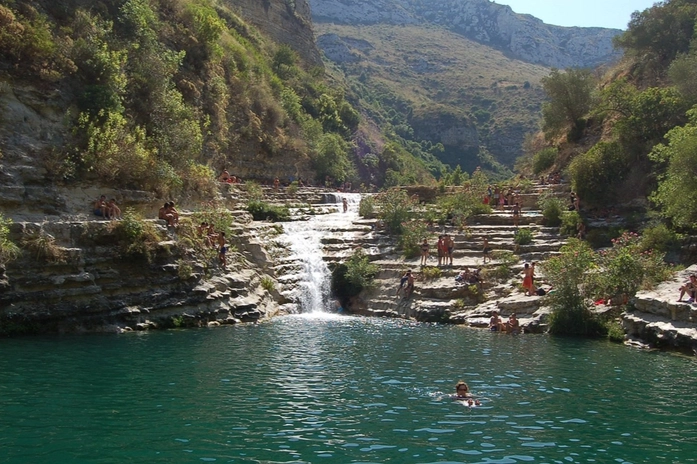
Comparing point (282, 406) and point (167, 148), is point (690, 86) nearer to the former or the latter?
point (167, 148)

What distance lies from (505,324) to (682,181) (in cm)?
788

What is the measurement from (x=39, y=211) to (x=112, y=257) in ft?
9.10

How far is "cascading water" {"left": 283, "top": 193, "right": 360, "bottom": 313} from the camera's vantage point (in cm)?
2667

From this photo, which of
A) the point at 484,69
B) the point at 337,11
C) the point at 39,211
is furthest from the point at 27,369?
the point at 337,11

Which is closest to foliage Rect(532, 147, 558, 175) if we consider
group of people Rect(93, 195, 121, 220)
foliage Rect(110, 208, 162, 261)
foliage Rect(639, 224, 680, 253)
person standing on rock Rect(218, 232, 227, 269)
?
Result: foliage Rect(639, 224, 680, 253)

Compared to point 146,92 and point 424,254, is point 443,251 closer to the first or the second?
point 424,254

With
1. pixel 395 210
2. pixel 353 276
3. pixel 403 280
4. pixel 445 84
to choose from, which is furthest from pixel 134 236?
pixel 445 84

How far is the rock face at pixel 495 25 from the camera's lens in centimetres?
14925

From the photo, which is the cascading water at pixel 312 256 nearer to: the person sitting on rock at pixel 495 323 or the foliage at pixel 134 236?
the foliage at pixel 134 236

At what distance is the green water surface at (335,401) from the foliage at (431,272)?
272 inches

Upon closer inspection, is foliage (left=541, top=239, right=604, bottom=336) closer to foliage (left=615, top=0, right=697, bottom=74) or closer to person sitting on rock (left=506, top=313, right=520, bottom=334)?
person sitting on rock (left=506, top=313, right=520, bottom=334)

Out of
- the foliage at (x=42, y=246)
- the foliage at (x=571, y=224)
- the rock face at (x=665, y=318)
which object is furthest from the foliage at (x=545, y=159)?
the foliage at (x=42, y=246)

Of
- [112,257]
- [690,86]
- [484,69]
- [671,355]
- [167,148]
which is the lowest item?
[671,355]

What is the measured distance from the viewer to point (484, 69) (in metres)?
129
